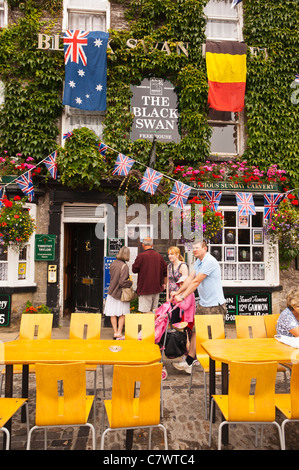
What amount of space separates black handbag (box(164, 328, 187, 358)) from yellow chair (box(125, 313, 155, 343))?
1.28 feet

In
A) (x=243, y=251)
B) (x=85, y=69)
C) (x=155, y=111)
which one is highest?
(x=85, y=69)

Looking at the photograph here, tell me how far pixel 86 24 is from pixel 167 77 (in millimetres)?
2643

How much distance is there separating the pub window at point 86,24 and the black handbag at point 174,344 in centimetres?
559

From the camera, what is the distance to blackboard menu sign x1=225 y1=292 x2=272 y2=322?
773 centimetres

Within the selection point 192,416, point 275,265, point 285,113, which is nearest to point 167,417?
point 192,416

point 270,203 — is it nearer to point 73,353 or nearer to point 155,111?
point 155,111

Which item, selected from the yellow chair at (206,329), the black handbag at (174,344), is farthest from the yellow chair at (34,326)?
the yellow chair at (206,329)

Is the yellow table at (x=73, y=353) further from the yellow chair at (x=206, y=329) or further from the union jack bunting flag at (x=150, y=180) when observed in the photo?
the union jack bunting flag at (x=150, y=180)

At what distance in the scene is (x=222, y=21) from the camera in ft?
28.8

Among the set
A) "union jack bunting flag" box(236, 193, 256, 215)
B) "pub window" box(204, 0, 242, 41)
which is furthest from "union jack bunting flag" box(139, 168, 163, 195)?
"pub window" box(204, 0, 242, 41)

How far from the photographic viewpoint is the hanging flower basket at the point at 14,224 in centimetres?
665

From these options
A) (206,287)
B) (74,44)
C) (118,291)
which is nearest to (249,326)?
(206,287)

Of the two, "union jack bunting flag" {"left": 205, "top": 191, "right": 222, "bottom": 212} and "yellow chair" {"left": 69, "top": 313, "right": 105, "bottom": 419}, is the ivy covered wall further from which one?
"yellow chair" {"left": 69, "top": 313, "right": 105, "bottom": 419}

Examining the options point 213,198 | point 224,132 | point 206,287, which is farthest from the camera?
point 224,132
